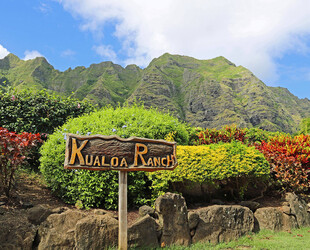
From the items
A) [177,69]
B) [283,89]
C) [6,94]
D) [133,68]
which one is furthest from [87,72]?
[6,94]

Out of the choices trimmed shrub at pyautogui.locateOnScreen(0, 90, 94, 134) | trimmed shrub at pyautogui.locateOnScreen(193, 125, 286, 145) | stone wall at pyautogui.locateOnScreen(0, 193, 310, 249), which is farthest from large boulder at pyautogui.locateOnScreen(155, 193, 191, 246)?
trimmed shrub at pyautogui.locateOnScreen(0, 90, 94, 134)

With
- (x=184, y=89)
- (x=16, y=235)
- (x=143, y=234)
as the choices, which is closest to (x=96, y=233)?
(x=143, y=234)

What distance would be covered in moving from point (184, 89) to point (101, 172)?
120156 mm

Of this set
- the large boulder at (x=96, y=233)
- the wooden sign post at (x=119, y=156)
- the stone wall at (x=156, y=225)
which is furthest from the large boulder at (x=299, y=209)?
the large boulder at (x=96, y=233)

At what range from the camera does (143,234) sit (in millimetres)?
3965

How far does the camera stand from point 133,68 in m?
145

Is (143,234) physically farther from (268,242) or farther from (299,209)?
(299,209)

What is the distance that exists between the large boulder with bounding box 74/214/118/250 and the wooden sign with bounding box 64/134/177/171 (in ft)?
2.90

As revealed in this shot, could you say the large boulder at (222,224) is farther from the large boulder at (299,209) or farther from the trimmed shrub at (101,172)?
the large boulder at (299,209)

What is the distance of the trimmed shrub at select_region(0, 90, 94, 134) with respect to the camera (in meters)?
7.95

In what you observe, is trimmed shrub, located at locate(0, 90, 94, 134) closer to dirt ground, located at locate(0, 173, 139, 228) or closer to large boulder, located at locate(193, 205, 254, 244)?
dirt ground, located at locate(0, 173, 139, 228)

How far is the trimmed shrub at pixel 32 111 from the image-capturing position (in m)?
7.95

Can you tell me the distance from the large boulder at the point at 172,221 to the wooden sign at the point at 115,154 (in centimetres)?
76

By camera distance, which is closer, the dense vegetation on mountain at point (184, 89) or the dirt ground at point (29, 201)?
the dirt ground at point (29, 201)
